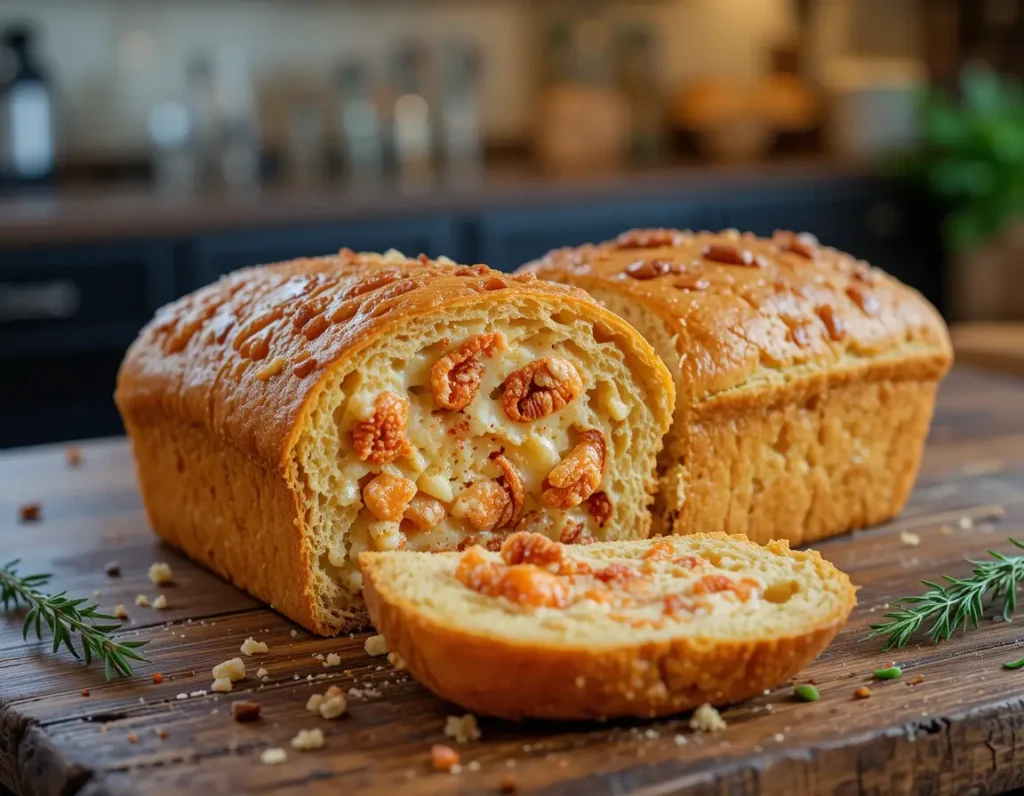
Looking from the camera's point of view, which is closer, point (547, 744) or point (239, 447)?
point (547, 744)

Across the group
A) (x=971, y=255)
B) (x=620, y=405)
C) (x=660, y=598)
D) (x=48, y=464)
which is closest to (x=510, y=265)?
(x=971, y=255)

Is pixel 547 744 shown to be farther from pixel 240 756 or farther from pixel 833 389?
pixel 833 389

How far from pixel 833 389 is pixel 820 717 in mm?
1035

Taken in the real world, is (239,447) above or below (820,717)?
above

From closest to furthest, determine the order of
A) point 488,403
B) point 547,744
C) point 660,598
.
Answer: point 547,744 → point 660,598 → point 488,403

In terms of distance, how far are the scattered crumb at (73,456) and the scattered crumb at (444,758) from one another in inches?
79.0

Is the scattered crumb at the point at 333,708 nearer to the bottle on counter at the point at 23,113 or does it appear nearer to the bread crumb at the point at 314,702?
the bread crumb at the point at 314,702

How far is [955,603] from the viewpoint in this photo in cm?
222

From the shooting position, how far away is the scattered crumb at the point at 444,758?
1.74 m

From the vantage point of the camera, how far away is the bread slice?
1.78 metres

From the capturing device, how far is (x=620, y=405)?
7.72 feet

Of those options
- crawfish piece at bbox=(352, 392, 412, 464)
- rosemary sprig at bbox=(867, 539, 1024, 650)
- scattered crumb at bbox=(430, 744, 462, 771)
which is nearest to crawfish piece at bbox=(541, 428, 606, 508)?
crawfish piece at bbox=(352, 392, 412, 464)

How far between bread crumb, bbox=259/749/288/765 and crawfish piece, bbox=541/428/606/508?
0.72m

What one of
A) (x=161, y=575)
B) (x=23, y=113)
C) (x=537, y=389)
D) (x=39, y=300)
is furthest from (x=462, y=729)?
(x=23, y=113)
